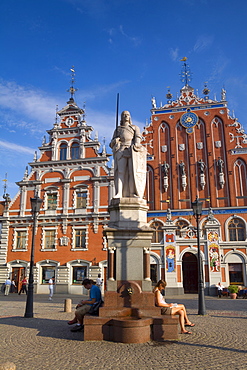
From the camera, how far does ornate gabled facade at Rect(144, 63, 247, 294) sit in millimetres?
26797

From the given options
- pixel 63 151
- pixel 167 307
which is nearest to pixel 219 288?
pixel 167 307

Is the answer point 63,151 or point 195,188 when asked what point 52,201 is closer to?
point 63,151

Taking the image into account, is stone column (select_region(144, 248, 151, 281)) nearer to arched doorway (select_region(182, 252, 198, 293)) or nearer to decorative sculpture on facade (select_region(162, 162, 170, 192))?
arched doorway (select_region(182, 252, 198, 293))

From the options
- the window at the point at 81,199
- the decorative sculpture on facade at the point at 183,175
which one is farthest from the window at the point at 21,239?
the decorative sculpture on facade at the point at 183,175

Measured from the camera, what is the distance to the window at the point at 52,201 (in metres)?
30.4

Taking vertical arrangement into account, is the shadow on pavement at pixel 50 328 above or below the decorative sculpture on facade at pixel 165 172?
below

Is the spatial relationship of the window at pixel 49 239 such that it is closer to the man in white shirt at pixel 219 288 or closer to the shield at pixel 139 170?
the man in white shirt at pixel 219 288

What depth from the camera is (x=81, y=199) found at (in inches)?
1177

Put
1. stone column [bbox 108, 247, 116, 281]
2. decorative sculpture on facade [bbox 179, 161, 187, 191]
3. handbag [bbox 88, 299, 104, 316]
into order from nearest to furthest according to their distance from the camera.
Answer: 1. handbag [bbox 88, 299, 104, 316]
2. stone column [bbox 108, 247, 116, 281]
3. decorative sculpture on facade [bbox 179, 161, 187, 191]

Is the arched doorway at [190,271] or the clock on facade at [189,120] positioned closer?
the arched doorway at [190,271]

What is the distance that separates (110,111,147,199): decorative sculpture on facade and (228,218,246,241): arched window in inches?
843

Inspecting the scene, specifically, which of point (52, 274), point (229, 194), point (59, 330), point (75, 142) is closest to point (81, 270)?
point (52, 274)

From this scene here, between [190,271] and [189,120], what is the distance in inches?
562

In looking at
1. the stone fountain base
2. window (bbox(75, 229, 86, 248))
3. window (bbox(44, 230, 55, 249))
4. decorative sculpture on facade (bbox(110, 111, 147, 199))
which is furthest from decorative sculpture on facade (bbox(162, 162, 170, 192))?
the stone fountain base
